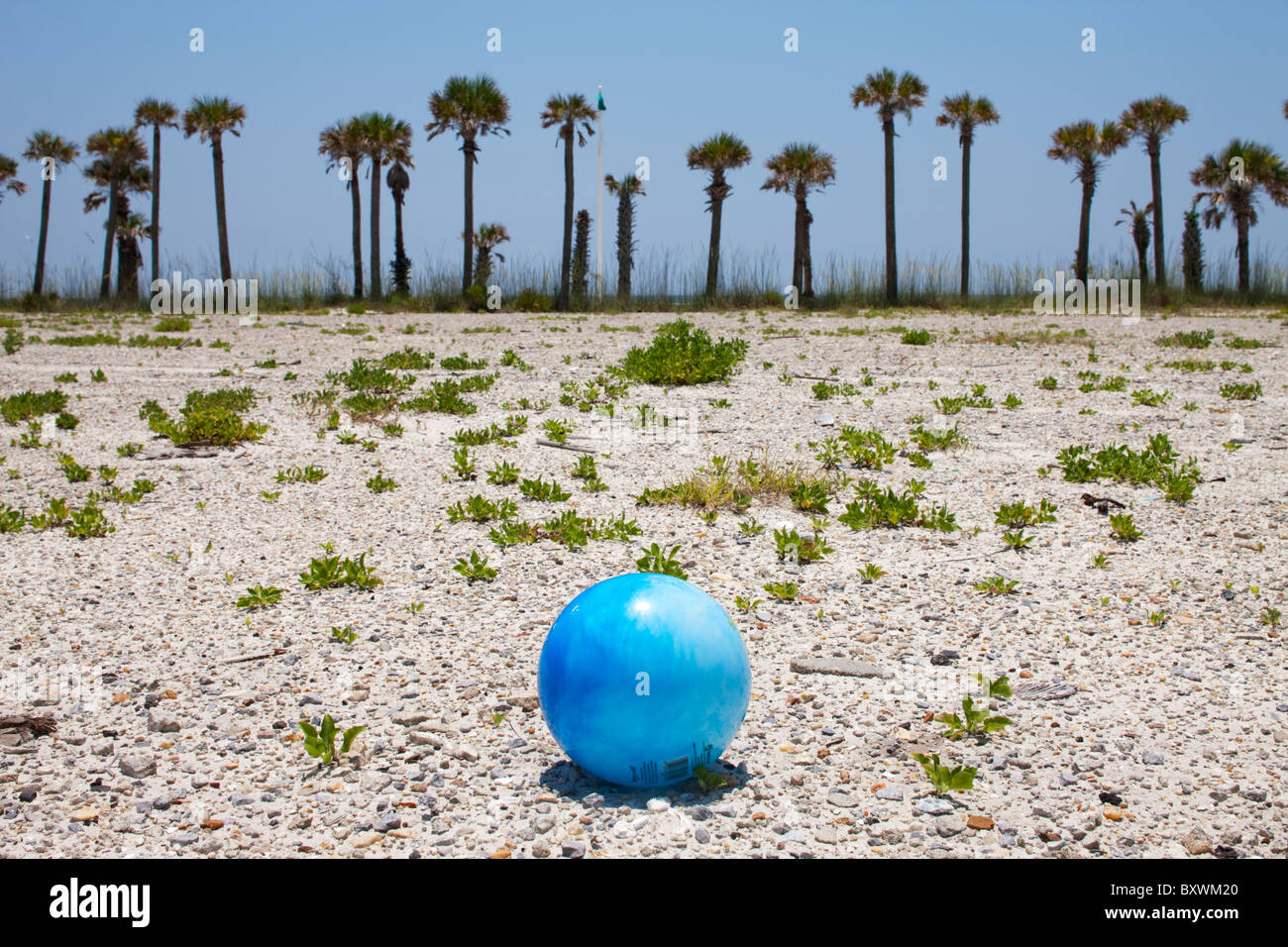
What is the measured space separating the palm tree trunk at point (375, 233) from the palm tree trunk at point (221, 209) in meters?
5.75

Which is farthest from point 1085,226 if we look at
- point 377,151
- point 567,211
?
point 377,151

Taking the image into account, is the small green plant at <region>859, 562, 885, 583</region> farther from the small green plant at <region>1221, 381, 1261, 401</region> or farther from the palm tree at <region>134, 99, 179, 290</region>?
the palm tree at <region>134, 99, 179, 290</region>

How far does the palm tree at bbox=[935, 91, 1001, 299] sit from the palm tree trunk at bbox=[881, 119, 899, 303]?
13.9 feet

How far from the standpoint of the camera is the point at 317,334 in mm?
18422

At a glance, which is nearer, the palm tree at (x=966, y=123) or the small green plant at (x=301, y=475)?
the small green plant at (x=301, y=475)

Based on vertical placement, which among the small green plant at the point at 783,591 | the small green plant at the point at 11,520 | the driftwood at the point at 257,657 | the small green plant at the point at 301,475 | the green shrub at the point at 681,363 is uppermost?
the green shrub at the point at 681,363

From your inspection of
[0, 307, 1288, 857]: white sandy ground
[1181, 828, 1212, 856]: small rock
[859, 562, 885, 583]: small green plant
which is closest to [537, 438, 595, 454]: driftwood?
[0, 307, 1288, 857]: white sandy ground

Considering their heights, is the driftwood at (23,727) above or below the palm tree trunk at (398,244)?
below

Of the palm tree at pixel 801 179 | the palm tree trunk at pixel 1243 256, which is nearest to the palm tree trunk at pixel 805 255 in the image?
the palm tree at pixel 801 179

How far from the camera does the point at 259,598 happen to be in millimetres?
5078

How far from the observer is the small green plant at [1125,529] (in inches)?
239

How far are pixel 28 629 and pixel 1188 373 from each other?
43.6 feet

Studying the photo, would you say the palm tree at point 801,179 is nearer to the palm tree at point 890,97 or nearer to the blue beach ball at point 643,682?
the palm tree at point 890,97

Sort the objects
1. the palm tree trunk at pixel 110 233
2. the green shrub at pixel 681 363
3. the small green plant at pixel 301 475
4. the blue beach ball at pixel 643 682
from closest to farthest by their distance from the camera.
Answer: the blue beach ball at pixel 643 682, the small green plant at pixel 301 475, the green shrub at pixel 681 363, the palm tree trunk at pixel 110 233
